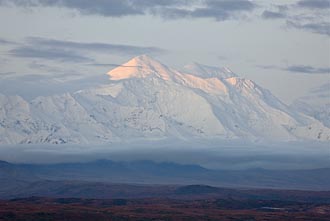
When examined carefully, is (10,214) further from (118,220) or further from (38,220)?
(118,220)

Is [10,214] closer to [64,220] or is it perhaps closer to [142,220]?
[64,220]

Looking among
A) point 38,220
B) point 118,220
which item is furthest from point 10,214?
point 118,220

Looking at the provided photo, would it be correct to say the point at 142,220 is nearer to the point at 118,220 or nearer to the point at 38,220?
the point at 118,220

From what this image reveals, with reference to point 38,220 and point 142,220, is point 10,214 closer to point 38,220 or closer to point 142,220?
point 38,220

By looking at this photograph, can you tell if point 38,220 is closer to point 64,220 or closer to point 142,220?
point 64,220

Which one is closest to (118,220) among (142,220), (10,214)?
(142,220)

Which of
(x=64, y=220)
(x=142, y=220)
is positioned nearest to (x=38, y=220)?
(x=64, y=220)
